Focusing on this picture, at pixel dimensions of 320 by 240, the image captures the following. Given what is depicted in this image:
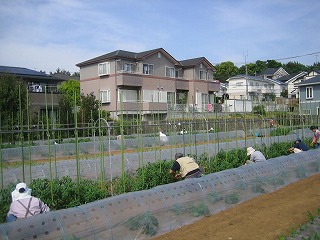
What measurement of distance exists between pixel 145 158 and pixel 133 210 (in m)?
6.28

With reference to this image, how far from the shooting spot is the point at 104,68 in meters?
30.4

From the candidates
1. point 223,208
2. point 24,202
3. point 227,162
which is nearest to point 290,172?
point 227,162

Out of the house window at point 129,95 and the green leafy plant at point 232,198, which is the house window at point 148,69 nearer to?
the house window at point 129,95

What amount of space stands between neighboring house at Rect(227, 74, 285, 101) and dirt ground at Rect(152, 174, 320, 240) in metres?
47.0

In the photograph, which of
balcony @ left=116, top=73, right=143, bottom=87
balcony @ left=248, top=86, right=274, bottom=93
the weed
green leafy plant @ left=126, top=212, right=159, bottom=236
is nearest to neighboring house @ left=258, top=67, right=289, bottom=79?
balcony @ left=248, top=86, right=274, bottom=93

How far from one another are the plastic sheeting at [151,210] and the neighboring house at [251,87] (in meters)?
46.9

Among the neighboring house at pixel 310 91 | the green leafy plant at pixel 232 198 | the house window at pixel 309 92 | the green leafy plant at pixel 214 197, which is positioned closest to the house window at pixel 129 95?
the neighboring house at pixel 310 91

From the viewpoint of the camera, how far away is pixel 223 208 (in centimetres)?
642

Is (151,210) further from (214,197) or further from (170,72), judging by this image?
(170,72)

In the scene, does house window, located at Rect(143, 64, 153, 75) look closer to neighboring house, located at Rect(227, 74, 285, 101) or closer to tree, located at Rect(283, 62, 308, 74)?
neighboring house, located at Rect(227, 74, 285, 101)

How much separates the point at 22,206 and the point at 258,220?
12.1 feet

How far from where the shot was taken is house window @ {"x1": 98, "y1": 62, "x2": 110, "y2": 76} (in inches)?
1185

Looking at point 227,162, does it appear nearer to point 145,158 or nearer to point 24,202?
point 145,158

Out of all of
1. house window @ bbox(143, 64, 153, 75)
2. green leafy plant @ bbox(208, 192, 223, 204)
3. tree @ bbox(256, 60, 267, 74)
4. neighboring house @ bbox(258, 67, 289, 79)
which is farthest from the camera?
tree @ bbox(256, 60, 267, 74)
